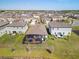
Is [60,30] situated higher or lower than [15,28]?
lower

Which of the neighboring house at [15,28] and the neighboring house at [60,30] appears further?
the neighboring house at [15,28]

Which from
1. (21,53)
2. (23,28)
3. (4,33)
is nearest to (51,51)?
(21,53)

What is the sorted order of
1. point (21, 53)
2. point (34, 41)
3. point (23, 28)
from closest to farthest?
point (21, 53) < point (34, 41) < point (23, 28)

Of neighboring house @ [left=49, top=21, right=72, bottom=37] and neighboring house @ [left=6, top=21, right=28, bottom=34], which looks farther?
neighboring house @ [left=6, top=21, right=28, bottom=34]

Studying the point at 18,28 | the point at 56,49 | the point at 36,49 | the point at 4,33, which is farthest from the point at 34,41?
the point at 4,33

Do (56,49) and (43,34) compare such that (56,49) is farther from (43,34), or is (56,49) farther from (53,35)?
(53,35)

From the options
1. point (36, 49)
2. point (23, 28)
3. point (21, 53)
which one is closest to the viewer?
point (21, 53)

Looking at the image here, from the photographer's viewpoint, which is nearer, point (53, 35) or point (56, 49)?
point (56, 49)

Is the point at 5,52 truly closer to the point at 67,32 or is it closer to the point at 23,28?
the point at 23,28

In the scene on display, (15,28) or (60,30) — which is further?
(15,28)
